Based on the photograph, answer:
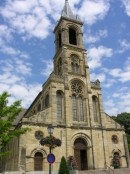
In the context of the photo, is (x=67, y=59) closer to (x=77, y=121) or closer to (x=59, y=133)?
(x=77, y=121)

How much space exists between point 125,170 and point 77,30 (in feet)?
79.3

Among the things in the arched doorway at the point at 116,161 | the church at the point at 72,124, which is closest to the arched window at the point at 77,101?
the church at the point at 72,124

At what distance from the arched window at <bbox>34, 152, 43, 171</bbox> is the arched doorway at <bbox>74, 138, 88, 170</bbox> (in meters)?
5.09

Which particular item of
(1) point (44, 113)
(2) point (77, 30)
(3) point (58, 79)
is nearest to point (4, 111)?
(1) point (44, 113)

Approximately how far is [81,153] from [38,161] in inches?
272

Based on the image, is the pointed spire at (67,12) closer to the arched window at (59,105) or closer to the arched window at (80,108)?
the arched window at (59,105)

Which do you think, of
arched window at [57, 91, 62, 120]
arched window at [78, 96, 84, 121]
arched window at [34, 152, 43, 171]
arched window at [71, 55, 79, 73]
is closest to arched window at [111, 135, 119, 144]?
arched window at [78, 96, 84, 121]

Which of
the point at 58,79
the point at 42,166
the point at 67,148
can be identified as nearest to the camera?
the point at 42,166

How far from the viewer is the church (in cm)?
2633

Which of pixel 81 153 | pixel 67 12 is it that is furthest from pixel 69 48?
pixel 81 153

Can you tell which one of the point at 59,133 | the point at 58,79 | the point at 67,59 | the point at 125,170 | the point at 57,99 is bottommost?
the point at 125,170

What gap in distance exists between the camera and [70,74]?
3359 centimetres

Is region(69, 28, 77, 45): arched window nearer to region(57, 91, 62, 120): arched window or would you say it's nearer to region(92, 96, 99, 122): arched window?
region(92, 96, 99, 122): arched window

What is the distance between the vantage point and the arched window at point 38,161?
84.2ft
